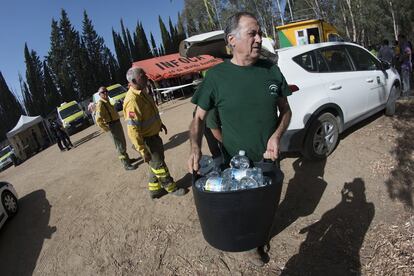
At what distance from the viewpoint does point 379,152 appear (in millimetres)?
4809

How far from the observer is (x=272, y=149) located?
2355 millimetres

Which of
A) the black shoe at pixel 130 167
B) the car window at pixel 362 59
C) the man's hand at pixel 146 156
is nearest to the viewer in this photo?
the man's hand at pixel 146 156

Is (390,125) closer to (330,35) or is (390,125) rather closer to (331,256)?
(331,256)

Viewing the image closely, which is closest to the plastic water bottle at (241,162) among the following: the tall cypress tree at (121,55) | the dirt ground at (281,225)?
the dirt ground at (281,225)

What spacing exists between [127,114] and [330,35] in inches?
675

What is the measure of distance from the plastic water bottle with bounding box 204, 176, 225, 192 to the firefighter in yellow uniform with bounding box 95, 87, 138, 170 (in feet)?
15.6

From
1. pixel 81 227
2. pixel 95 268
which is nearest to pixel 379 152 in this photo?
pixel 95 268

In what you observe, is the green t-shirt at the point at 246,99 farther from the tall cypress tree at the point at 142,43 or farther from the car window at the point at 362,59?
the tall cypress tree at the point at 142,43

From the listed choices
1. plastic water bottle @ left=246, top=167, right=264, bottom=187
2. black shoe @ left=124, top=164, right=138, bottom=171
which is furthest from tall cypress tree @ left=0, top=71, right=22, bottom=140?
plastic water bottle @ left=246, top=167, right=264, bottom=187

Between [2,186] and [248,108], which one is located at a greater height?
[248,108]

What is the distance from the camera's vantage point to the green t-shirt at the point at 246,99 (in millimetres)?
2377

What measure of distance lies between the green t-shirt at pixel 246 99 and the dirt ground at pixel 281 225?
4.68ft

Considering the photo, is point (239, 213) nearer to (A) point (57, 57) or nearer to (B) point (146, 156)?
(B) point (146, 156)

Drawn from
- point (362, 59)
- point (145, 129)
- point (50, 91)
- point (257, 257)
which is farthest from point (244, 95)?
point (50, 91)
